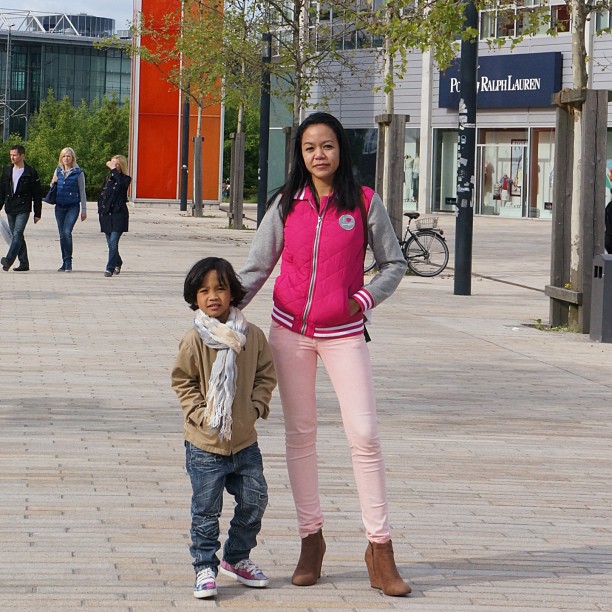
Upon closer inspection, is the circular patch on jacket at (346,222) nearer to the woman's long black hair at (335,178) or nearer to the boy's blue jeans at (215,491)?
the woman's long black hair at (335,178)

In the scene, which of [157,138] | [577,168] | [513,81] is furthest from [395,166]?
[157,138]

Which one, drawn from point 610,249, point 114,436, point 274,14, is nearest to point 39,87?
point 274,14

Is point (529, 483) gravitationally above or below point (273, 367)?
below

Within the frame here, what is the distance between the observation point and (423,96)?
53.1m

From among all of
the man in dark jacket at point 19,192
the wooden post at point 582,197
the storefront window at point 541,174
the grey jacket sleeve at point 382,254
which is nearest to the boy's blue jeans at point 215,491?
the grey jacket sleeve at point 382,254

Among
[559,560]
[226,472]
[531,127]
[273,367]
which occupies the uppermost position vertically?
[531,127]

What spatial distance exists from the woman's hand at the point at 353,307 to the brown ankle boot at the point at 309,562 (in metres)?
0.81

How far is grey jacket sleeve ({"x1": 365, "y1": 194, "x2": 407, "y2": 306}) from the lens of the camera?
5.30 meters

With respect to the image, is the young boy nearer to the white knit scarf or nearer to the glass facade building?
the white knit scarf

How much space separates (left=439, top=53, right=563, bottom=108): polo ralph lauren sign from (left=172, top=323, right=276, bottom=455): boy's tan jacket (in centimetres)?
4257

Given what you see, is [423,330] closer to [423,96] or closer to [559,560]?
[559,560]

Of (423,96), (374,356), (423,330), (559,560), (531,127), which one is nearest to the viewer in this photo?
(559,560)

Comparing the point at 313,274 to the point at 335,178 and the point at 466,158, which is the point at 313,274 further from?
the point at 466,158

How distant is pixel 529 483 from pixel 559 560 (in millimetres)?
1548
